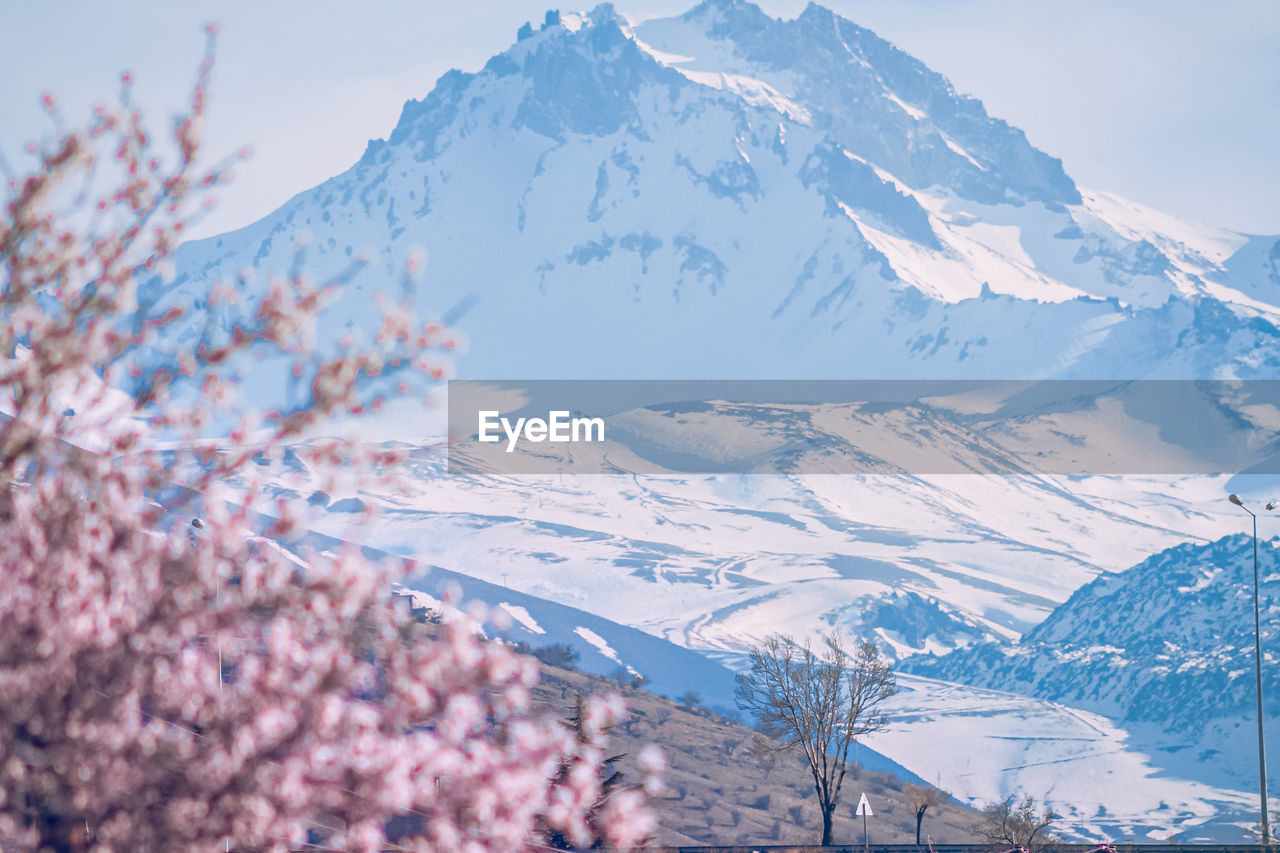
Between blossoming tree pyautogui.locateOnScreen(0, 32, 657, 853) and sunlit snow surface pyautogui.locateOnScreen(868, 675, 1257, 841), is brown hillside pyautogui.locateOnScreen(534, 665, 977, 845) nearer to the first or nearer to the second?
sunlit snow surface pyautogui.locateOnScreen(868, 675, 1257, 841)

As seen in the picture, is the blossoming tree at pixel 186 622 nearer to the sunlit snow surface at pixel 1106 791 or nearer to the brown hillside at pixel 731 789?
the brown hillside at pixel 731 789

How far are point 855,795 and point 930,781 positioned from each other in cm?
6011

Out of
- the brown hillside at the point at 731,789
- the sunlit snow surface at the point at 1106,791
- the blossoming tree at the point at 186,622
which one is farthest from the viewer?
the sunlit snow surface at the point at 1106,791

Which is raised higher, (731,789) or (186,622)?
(186,622)

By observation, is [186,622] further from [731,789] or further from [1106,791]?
[1106,791]

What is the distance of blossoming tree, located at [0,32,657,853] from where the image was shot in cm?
762

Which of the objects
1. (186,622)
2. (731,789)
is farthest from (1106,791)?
(186,622)

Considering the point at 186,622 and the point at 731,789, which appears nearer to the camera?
the point at 186,622

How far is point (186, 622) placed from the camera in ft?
26.1

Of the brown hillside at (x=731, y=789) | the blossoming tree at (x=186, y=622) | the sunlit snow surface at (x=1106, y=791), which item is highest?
the blossoming tree at (x=186, y=622)

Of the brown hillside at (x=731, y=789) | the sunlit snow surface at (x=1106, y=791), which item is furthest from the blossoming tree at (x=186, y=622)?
the sunlit snow surface at (x=1106, y=791)

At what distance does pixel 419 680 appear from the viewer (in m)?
8.23

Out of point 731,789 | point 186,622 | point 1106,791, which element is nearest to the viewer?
point 186,622

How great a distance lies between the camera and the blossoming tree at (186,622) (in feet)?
→ 25.0
